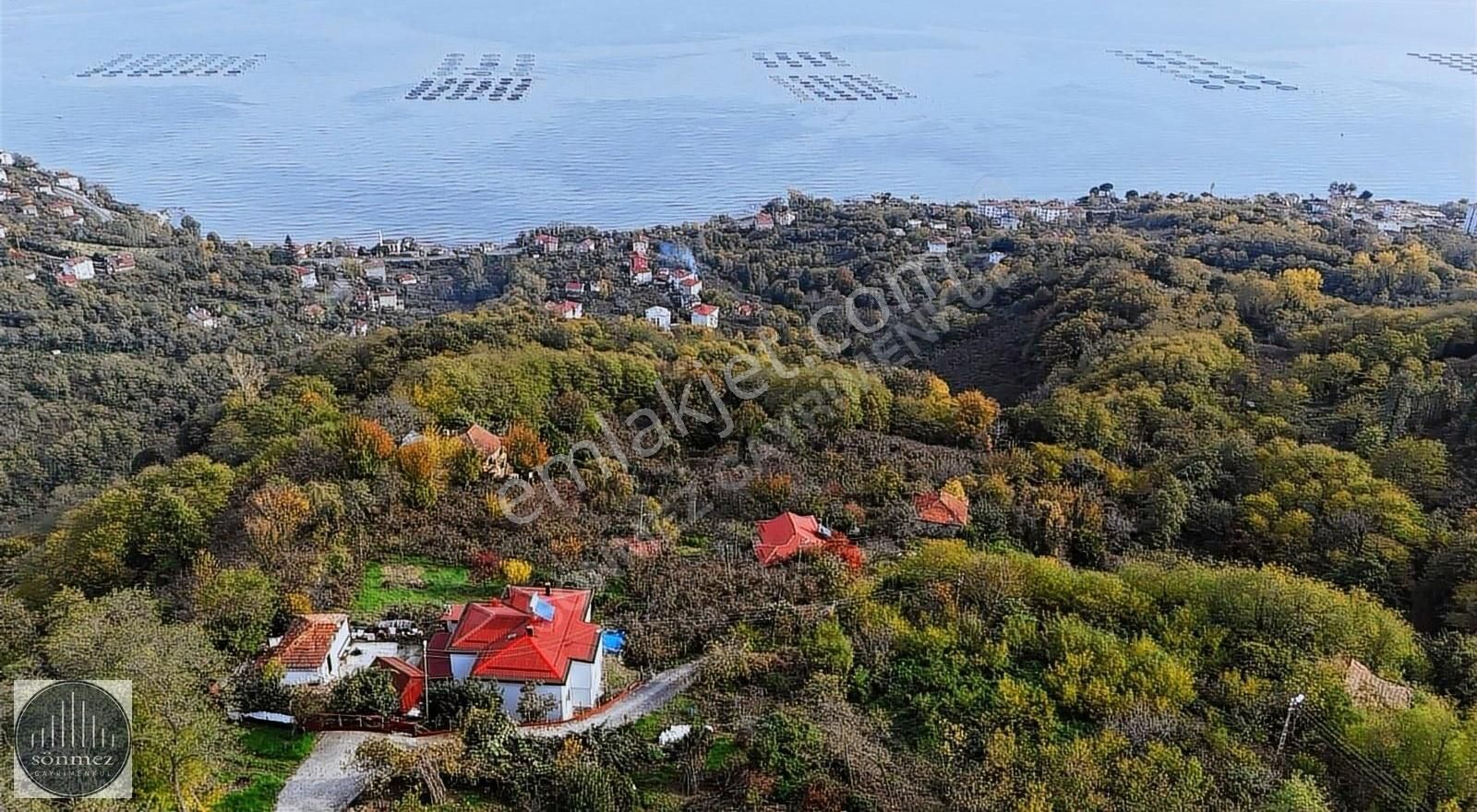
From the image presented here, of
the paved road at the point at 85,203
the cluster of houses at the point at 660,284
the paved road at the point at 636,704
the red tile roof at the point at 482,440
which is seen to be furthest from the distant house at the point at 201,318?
the paved road at the point at 636,704

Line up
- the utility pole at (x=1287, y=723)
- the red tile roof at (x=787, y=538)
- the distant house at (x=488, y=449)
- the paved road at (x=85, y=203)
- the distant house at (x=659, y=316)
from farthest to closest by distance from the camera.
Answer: the paved road at (x=85, y=203), the distant house at (x=659, y=316), the distant house at (x=488, y=449), the red tile roof at (x=787, y=538), the utility pole at (x=1287, y=723)

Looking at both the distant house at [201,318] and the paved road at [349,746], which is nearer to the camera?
the paved road at [349,746]

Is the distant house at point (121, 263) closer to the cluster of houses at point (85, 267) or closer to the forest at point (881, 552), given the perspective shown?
the cluster of houses at point (85, 267)

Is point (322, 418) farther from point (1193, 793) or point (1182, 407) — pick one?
point (1182, 407)

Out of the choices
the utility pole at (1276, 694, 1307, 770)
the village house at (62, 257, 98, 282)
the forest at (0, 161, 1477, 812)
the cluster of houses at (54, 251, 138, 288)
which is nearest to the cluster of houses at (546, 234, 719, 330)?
the forest at (0, 161, 1477, 812)

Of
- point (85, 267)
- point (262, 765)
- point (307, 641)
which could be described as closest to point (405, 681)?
point (307, 641)

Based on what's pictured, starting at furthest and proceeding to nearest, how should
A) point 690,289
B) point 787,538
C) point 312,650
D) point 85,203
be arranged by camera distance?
point 85,203
point 690,289
point 787,538
point 312,650

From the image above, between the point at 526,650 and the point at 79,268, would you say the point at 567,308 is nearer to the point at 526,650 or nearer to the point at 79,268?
the point at 79,268
